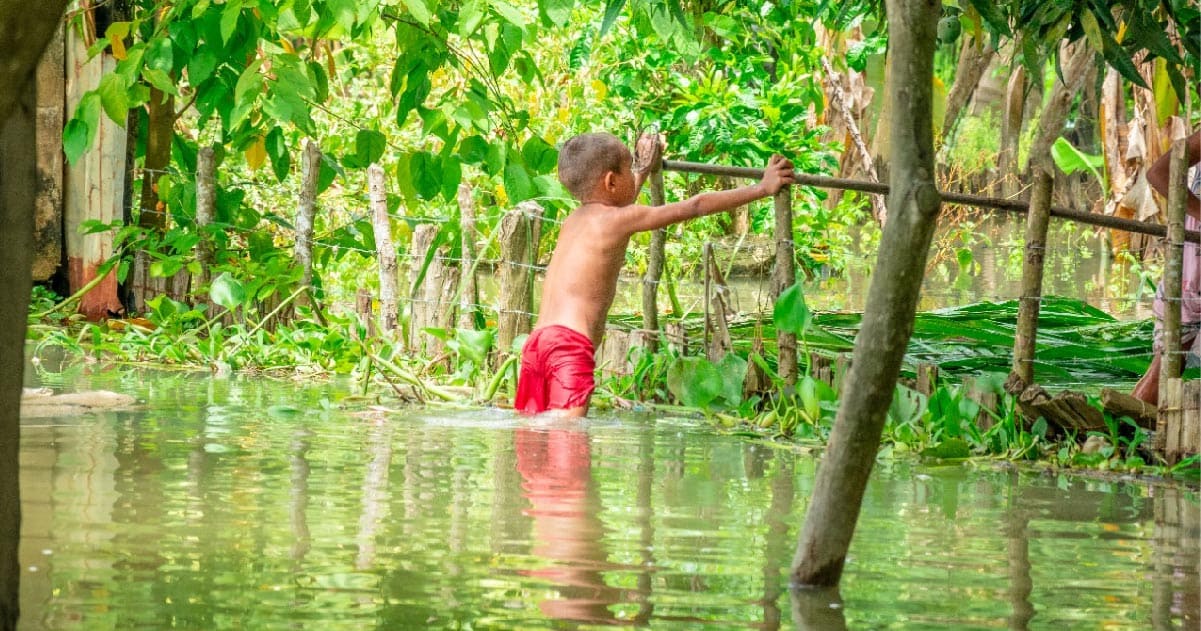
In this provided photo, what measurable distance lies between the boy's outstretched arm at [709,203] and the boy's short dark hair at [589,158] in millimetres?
195

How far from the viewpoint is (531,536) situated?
322 cm

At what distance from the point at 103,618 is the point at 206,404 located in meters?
3.42

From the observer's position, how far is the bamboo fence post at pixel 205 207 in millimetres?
8266

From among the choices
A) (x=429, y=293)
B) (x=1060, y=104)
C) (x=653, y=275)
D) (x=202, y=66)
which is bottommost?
(x=429, y=293)

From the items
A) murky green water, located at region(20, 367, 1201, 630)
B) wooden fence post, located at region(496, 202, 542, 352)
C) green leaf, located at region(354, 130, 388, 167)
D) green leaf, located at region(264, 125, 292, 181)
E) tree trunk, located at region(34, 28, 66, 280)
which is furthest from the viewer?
tree trunk, located at region(34, 28, 66, 280)

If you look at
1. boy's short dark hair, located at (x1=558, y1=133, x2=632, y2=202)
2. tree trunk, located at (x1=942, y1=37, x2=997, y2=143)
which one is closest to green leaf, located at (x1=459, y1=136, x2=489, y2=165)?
boy's short dark hair, located at (x1=558, y1=133, x2=632, y2=202)

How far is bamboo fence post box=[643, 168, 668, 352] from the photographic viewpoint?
21.0 ft

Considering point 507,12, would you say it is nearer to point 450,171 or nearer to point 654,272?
point 450,171

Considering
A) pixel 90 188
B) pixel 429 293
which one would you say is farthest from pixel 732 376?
pixel 90 188

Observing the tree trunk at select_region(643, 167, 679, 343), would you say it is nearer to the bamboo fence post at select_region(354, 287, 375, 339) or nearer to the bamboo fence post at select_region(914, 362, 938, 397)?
the bamboo fence post at select_region(914, 362, 938, 397)

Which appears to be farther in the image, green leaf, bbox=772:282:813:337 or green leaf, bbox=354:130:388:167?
green leaf, bbox=354:130:388:167

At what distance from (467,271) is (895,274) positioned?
15.6ft

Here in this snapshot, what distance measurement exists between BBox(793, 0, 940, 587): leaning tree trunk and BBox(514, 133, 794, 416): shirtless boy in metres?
2.97

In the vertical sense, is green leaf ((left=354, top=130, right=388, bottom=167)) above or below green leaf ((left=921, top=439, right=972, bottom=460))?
above
